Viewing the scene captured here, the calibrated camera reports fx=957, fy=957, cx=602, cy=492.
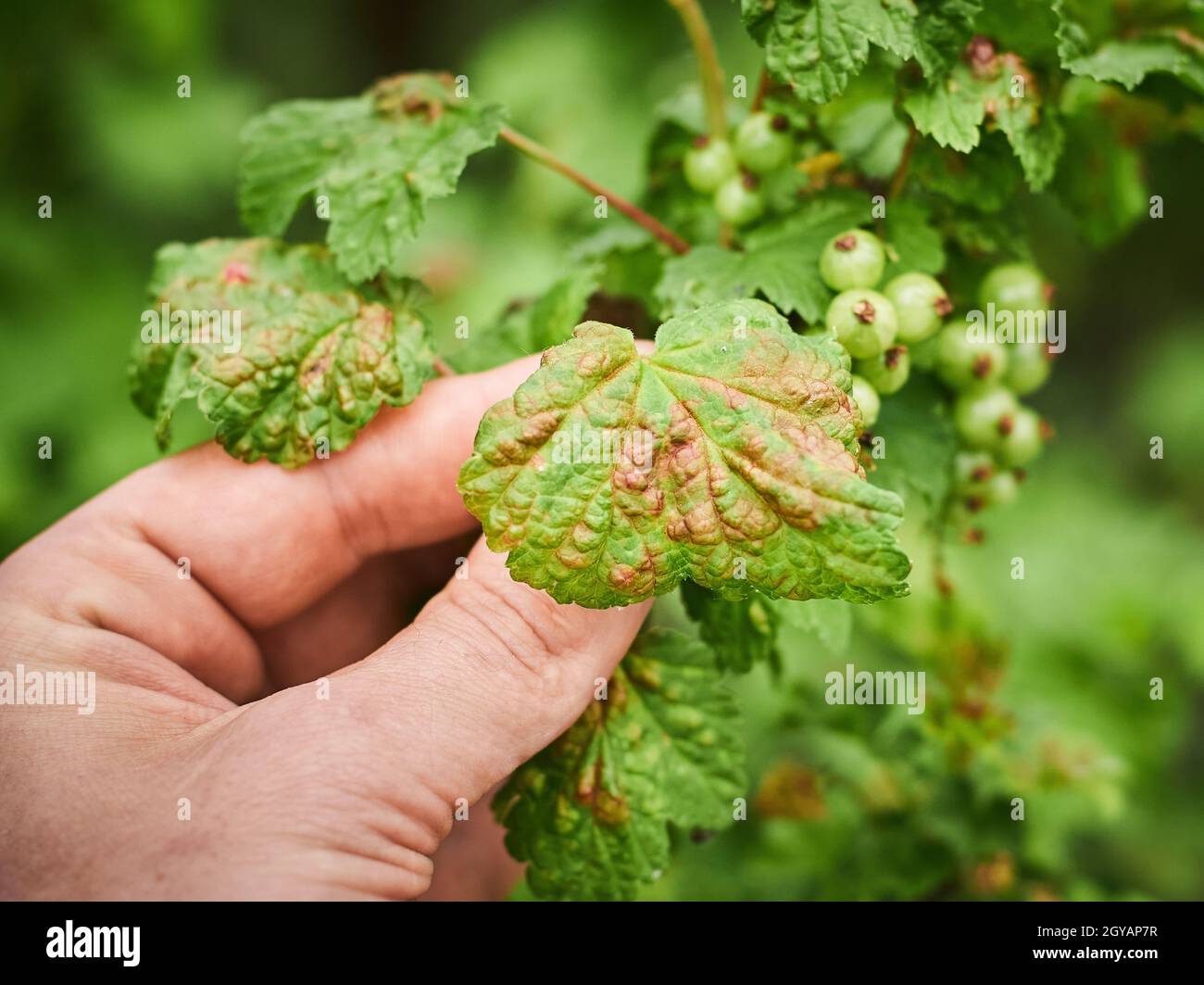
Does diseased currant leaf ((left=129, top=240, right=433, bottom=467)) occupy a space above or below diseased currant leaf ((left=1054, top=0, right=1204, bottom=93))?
below

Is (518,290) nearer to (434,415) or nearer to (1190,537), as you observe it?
(434,415)

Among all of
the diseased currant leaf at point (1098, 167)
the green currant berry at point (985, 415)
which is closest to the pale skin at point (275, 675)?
the green currant berry at point (985, 415)

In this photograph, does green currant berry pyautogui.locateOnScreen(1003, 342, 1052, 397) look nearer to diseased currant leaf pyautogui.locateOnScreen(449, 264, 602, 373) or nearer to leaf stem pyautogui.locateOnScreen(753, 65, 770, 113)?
leaf stem pyautogui.locateOnScreen(753, 65, 770, 113)

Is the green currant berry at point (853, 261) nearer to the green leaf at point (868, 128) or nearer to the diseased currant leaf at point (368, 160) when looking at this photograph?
the green leaf at point (868, 128)

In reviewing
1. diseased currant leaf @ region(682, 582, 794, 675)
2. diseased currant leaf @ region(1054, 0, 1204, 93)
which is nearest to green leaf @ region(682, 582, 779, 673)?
diseased currant leaf @ region(682, 582, 794, 675)

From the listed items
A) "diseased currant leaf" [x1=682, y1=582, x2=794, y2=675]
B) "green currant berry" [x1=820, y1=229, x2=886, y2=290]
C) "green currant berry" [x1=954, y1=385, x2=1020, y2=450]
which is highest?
"green currant berry" [x1=820, y1=229, x2=886, y2=290]

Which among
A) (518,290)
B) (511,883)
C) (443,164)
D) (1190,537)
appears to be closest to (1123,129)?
(443,164)

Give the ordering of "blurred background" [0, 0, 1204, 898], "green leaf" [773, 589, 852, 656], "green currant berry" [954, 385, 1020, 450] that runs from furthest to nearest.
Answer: "blurred background" [0, 0, 1204, 898], "green currant berry" [954, 385, 1020, 450], "green leaf" [773, 589, 852, 656]
